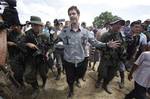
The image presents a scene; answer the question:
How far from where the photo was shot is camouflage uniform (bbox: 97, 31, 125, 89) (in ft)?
28.2

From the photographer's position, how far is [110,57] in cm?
866

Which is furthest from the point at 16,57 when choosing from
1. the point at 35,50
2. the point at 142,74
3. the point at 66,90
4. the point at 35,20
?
the point at 142,74

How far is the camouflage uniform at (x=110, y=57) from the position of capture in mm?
8602

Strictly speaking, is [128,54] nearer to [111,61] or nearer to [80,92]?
[111,61]

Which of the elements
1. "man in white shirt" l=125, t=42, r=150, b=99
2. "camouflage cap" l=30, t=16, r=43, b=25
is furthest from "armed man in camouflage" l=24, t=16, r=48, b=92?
"man in white shirt" l=125, t=42, r=150, b=99

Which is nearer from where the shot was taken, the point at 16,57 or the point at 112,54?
the point at 16,57

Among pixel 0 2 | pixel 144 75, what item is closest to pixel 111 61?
pixel 144 75

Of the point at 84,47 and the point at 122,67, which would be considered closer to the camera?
the point at 84,47

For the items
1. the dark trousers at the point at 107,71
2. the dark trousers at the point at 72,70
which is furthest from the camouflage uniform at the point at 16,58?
the dark trousers at the point at 107,71

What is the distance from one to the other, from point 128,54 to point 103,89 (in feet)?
4.09

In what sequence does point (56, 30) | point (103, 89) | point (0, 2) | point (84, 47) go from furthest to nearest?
point (56, 30)
point (103, 89)
point (84, 47)
point (0, 2)

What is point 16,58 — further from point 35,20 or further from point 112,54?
point 112,54

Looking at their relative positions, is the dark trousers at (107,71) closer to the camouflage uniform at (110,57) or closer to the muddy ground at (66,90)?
the camouflage uniform at (110,57)

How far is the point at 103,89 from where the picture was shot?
9289 millimetres
